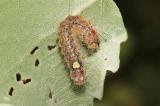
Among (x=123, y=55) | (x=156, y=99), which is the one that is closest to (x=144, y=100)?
(x=156, y=99)

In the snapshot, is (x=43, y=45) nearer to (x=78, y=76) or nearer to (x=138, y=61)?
(x=78, y=76)

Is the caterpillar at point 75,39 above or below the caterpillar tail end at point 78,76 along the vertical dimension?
above

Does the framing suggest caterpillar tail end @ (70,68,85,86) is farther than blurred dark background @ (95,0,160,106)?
No

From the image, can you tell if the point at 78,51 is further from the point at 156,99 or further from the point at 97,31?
the point at 156,99

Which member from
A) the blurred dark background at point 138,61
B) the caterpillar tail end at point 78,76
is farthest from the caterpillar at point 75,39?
the blurred dark background at point 138,61

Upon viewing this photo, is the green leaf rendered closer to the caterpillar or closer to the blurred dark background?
the caterpillar

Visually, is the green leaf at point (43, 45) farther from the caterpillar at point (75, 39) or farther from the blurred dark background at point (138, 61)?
the blurred dark background at point (138, 61)

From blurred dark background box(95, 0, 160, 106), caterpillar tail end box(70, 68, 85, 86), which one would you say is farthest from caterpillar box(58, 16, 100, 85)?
blurred dark background box(95, 0, 160, 106)
